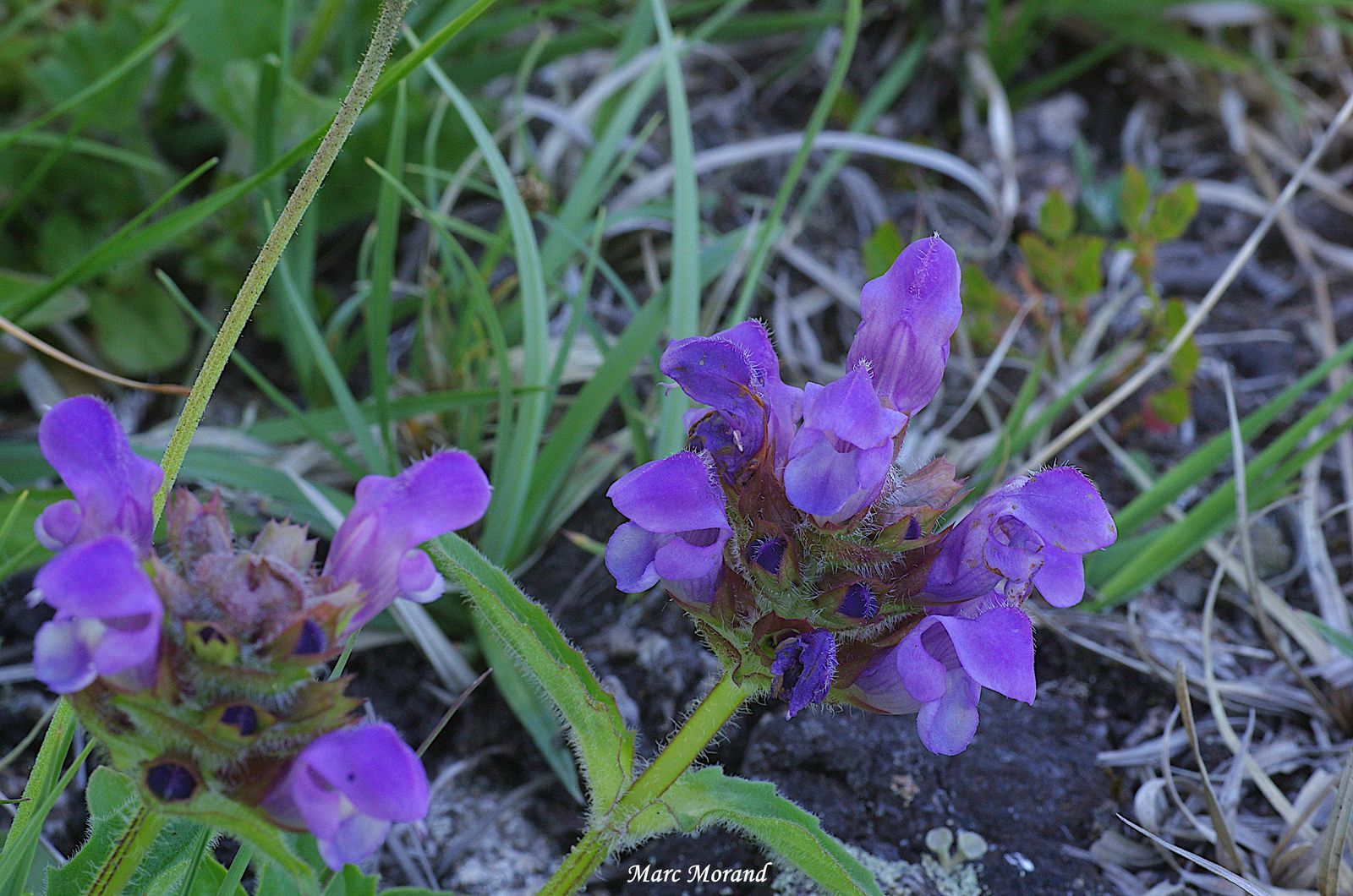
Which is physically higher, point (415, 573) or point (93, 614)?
point (93, 614)

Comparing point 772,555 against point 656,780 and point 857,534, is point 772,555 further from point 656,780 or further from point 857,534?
point 656,780

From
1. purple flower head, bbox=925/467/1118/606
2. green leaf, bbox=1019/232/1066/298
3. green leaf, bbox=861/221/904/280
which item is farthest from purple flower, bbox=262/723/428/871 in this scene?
green leaf, bbox=1019/232/1066/298

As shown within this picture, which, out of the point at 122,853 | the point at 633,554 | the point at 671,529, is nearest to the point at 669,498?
the point at 671,529

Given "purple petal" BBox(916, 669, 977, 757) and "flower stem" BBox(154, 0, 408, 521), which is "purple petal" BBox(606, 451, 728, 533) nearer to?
"purple petal" BBox(916, 669, 977, 757)

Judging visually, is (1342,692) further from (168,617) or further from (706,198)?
(168,617)

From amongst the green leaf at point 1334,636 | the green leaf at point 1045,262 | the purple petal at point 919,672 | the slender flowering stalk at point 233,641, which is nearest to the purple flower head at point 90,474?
the slender flowering stalk at point 233,641
